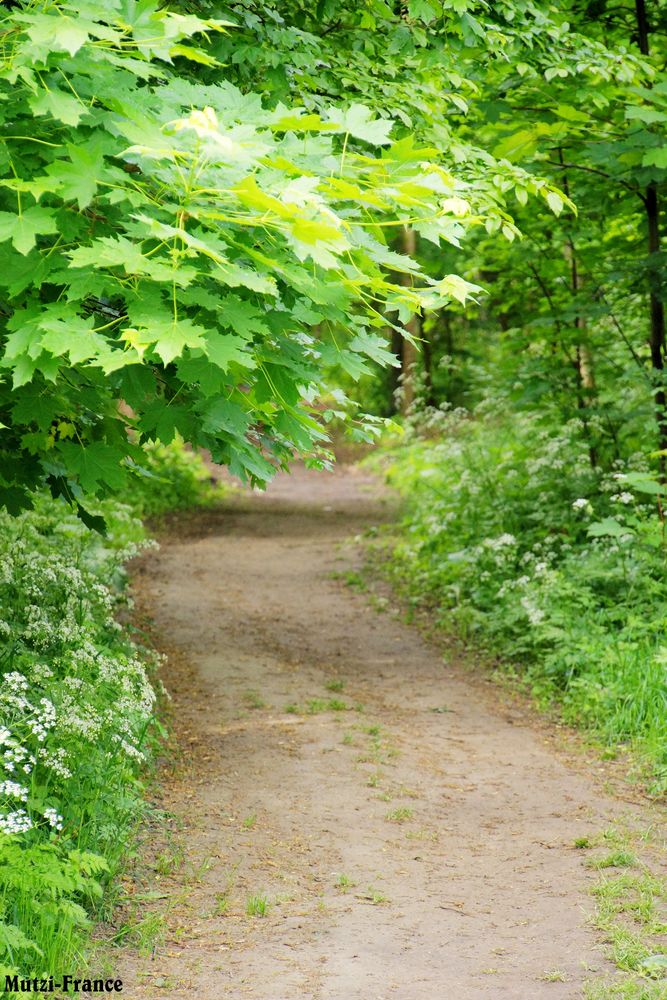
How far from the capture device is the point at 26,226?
274 cm

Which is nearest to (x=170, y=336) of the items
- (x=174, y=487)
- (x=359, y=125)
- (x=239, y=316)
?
(x=239, y=316)

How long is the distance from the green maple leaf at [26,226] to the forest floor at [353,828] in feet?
9.32

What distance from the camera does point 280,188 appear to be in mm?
2604

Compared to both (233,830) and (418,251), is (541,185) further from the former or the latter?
(418,251)

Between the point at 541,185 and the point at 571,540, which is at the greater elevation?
the point at 541,185

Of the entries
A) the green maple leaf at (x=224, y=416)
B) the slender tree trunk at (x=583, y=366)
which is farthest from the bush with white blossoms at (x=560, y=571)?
the green maple leaf at (x=224, y=416)

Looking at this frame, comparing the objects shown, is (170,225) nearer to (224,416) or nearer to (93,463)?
(224,416)

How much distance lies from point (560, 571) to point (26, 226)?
659 cm

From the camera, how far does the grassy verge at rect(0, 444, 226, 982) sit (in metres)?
3.79

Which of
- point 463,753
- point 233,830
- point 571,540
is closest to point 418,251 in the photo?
point 571,540

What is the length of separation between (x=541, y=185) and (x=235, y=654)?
199 inches

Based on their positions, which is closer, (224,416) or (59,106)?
(59,106)

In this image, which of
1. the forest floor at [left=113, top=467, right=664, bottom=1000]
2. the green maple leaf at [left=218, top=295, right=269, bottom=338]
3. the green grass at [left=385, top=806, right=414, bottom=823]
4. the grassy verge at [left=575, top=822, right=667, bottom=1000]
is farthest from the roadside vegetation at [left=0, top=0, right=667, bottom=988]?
the green grass at [left=385, top=806, right=414, bottom=823]

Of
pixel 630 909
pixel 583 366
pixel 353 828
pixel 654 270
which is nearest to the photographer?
pixel 630 909
